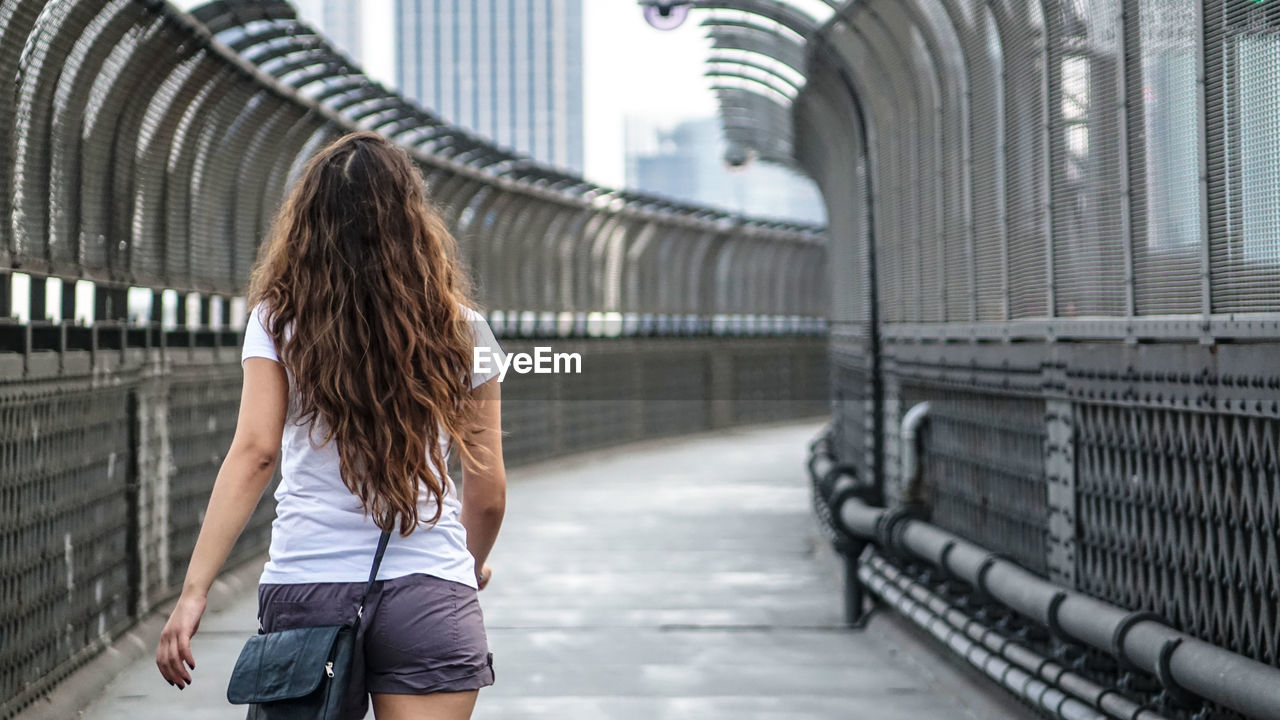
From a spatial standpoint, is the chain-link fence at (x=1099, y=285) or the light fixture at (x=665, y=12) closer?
the chain-link fence at (x=1099, y=285)

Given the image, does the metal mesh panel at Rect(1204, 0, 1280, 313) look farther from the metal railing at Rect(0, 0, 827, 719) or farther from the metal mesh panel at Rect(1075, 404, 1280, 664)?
the metal railing at Rect(0, 0, 827, 719)

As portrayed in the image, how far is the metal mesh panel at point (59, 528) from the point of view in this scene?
604cm

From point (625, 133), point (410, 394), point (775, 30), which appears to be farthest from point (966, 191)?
point (625, 133)

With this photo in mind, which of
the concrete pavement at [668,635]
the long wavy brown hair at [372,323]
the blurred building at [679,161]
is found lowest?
the concrete pavement at [668,635]

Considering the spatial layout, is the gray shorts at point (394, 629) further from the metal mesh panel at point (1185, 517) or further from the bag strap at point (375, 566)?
the metal mesh panel at point (1185, 517)

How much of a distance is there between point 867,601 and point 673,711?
10.4 ft

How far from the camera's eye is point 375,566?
2.68 meters

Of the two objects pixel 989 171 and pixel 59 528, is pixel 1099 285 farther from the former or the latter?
pixel 59 528

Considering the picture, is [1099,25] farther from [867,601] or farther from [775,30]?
[775,30]

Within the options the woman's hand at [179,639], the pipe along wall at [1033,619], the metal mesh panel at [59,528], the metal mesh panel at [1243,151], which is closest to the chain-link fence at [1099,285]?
the metal mesh panel at [1243,151]

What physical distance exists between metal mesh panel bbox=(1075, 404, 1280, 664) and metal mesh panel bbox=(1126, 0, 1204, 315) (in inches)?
16.4

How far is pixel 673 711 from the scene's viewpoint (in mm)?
7203

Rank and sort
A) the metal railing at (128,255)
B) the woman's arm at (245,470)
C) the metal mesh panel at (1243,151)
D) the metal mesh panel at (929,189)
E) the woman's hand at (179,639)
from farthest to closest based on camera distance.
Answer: the metal mesh panel at (929,189), the metal railing at (128,255), the metal mesh panel at (1243,151), the woman's arm at (245,470), the woman's hand at (179,639)

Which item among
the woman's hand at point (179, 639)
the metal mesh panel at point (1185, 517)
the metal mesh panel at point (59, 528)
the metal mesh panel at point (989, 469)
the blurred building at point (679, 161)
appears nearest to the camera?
the woman's hand at point (179, 639)
